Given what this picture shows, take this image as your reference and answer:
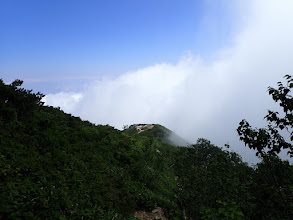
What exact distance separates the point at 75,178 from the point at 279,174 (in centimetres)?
1025

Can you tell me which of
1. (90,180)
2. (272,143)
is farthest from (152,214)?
(272,143)

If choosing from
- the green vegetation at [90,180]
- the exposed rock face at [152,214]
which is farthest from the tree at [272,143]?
the exposed rock face at [152,214]

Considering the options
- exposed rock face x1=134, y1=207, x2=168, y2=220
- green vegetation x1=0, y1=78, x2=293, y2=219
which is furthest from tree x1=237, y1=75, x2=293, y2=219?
exposed rock face x1=134, y1=207, x2=168, y2=220

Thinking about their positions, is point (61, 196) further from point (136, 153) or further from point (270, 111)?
point (136, 153)

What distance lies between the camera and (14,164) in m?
8.10

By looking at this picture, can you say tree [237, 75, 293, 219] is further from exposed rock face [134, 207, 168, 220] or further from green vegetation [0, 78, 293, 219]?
exposed rock face [134, 207, 168, 220]

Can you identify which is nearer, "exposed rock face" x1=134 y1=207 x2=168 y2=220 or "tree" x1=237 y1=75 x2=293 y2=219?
"tree" x1=237 y1=75 x2=293 y2=219

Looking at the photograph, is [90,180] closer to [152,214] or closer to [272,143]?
[152,214]

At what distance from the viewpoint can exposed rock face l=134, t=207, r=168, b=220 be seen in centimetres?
964

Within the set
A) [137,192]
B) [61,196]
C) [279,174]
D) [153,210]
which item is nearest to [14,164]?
[61,196]

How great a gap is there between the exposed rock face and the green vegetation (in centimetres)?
27

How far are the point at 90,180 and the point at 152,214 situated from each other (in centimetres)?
400

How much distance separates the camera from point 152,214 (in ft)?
33.7

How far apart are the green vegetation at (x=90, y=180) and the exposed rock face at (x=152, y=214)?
0.27m
